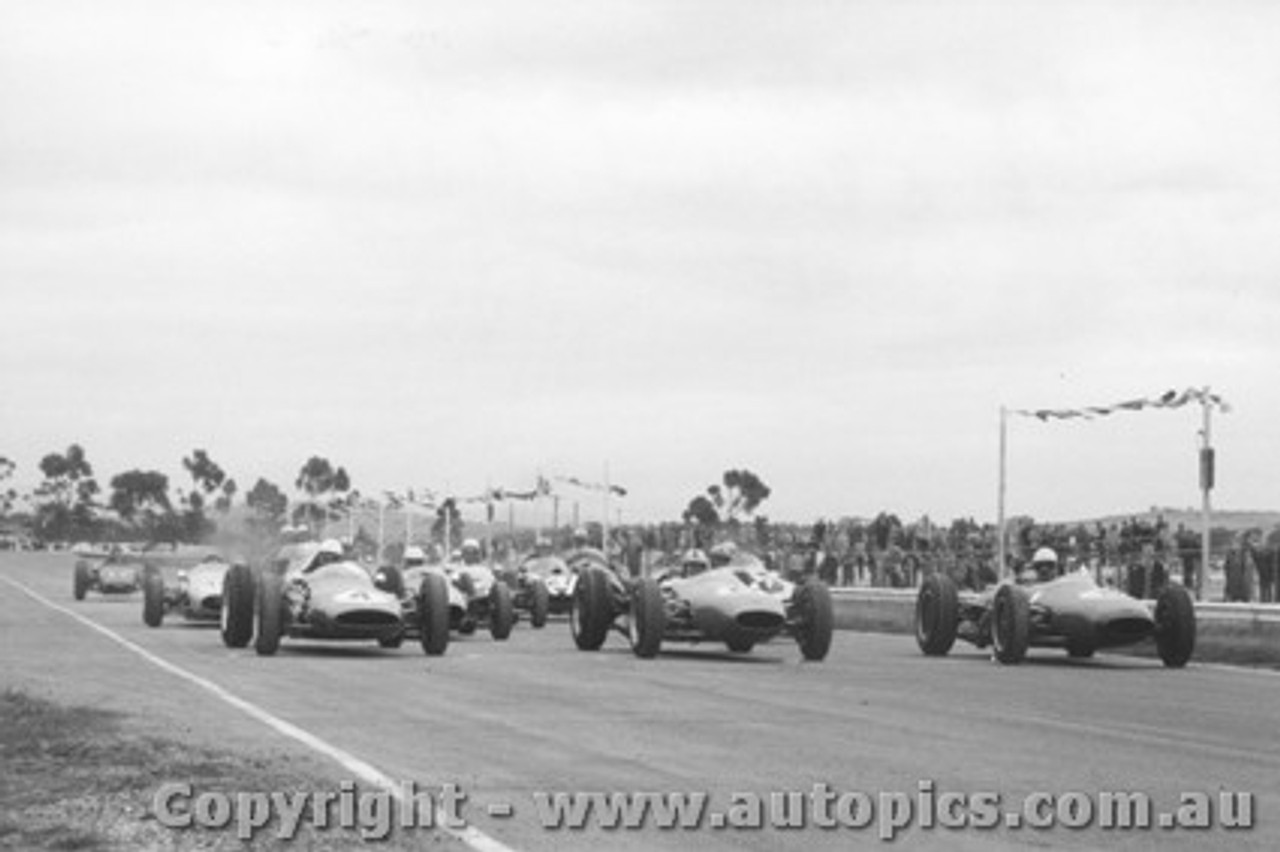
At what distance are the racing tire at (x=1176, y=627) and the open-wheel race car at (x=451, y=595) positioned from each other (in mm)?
9052

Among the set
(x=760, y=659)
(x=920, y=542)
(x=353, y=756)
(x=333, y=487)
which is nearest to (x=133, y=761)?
(x=353, y=756)

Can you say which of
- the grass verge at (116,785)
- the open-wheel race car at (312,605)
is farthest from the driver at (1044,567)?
the grass verge at (116,785)

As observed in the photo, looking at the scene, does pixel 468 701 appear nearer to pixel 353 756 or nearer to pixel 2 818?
pixel 353 756

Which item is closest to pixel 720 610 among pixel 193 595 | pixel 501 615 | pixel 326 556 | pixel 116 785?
pixel 326 556

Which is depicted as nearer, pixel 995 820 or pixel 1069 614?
pixel 995 820

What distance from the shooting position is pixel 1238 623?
3066 centimetres

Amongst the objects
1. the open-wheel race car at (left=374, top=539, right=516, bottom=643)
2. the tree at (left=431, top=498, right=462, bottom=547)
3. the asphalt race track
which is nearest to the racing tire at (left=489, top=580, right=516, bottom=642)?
the open-wheel race car at (left=374, top=539, right=516, bottom=643)

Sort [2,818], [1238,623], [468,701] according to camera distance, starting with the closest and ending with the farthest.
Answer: [2,818] < [468,701] < [1238,623]

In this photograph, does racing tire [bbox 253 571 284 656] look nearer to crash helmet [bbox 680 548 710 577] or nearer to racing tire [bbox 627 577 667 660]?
racing tire [bbox 627 577 667 660]

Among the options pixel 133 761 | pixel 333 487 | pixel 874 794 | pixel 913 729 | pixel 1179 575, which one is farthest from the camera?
pixel 333 487

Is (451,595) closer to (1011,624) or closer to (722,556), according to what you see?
(722,556)

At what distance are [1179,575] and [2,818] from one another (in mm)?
33797

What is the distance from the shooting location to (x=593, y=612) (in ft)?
93.3

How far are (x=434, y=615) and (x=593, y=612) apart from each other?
8.82ft
